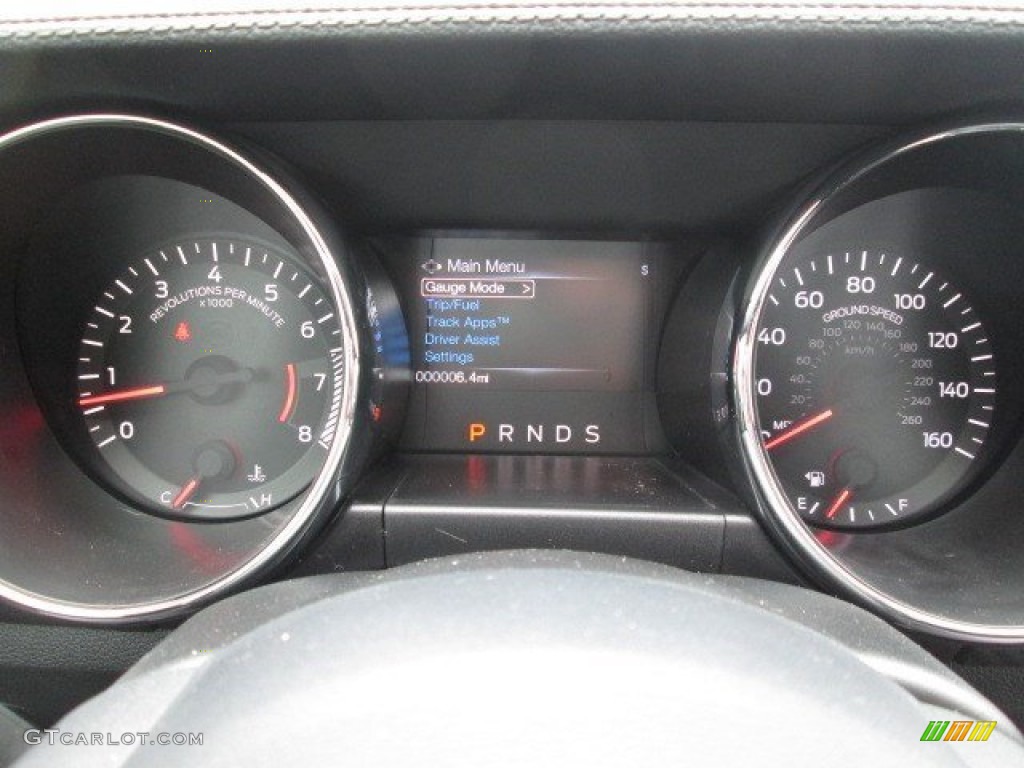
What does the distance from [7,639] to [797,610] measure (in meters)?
1.44

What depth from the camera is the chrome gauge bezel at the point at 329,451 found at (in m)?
1.71

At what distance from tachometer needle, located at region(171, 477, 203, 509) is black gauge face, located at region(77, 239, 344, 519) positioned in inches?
1.2

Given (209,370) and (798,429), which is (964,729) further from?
(209,370)

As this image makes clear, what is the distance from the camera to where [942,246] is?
7.01ft

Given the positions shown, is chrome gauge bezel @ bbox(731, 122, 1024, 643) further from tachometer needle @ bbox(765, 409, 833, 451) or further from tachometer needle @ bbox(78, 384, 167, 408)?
tachometer needle @ bbox(78, 384, 167, 408)

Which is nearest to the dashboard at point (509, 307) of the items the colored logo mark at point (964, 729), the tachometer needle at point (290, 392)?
the tachometer needle at point (290, 392)

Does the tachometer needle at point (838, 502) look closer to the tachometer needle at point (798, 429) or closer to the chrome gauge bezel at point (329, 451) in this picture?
the tachometer needle at point (798, 429)

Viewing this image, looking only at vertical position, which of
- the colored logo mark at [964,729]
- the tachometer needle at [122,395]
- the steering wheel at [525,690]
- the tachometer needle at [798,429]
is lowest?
the colored logo mark at [964,729]

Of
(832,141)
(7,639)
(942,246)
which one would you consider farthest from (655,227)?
(7,639)

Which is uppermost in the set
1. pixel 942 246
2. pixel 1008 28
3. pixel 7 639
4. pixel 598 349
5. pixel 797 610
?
pixel 1008 28

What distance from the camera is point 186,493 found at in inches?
84.6

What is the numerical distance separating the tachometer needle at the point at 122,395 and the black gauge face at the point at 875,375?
55.2 inches

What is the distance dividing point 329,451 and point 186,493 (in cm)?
52

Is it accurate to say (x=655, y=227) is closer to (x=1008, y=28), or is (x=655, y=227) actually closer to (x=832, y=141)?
(x=832, y=141)
